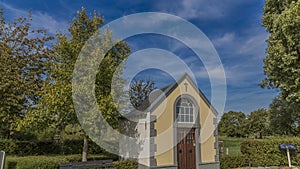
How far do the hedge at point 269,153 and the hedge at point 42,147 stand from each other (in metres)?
9.16

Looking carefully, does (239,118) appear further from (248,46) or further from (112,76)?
(112,76)

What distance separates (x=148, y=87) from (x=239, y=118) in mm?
27163

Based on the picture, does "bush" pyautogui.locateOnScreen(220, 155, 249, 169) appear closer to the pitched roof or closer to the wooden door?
the wooden door

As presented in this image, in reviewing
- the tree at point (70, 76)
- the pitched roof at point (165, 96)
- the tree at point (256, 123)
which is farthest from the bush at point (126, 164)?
the tree at point (256, 123)

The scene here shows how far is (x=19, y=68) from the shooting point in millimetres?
13125

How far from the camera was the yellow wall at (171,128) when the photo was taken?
1090 cm

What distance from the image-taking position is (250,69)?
1608 cm

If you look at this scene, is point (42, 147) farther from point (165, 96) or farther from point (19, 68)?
point (165, 96)

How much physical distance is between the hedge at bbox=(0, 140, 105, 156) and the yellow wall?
525cm

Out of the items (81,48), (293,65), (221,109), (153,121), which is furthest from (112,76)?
(293,65)

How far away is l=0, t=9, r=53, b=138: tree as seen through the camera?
40.6 ft

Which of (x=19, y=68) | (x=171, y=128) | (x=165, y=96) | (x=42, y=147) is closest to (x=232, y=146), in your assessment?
(x=171, y=128)

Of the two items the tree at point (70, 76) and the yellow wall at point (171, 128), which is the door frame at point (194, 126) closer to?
the yellow wall at point (171, 128)

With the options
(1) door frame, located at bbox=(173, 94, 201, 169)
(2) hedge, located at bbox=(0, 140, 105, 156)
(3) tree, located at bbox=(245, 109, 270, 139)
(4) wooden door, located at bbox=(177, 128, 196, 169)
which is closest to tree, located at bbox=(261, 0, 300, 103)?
(1) door frame, located at bbox=(173, 94, 201, 169)
